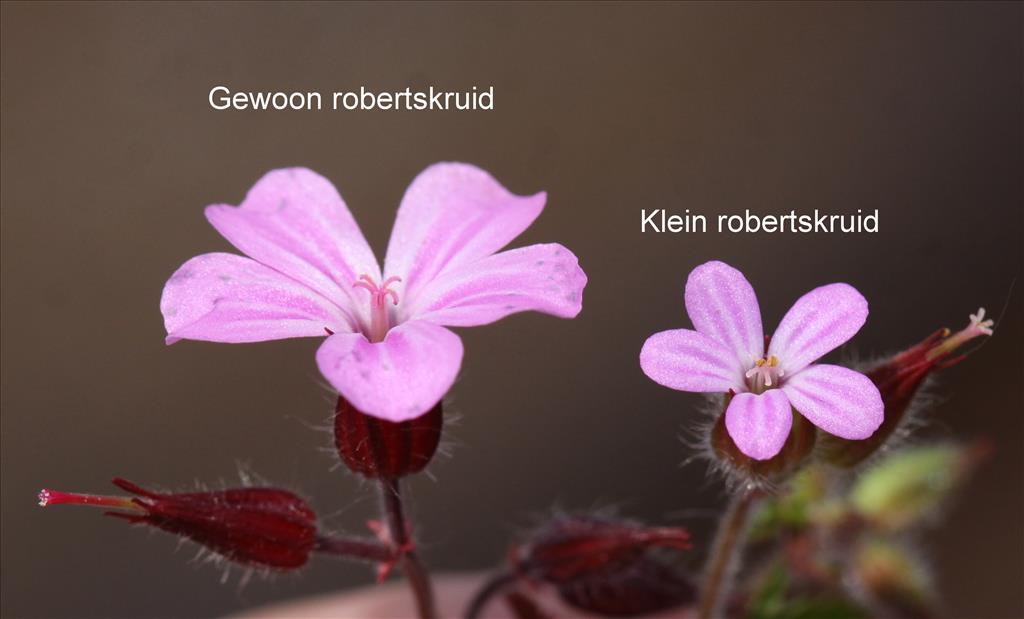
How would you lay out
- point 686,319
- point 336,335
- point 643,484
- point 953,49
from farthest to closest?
point 953,49 < point 643,484 < point 686,319 < point 336,335

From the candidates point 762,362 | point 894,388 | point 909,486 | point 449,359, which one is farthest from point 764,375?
point 909,486

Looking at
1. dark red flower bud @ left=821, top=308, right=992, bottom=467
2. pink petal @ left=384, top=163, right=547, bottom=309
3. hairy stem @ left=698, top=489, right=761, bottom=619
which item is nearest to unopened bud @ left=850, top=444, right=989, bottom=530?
hairy stem @ left=698, top=489, right=761, bottom=619

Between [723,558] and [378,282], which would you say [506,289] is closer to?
[378,282]

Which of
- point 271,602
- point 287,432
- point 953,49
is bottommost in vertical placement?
point 271,602

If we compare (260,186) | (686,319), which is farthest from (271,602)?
(260,186)

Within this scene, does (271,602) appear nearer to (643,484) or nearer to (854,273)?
(643,484)

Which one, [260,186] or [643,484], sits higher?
[260,186]

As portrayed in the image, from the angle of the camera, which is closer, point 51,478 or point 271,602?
point 51,478

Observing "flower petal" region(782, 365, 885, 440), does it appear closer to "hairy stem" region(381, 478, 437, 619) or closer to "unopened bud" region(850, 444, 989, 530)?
"hairy stem" region(381, 478, 437, 619)
